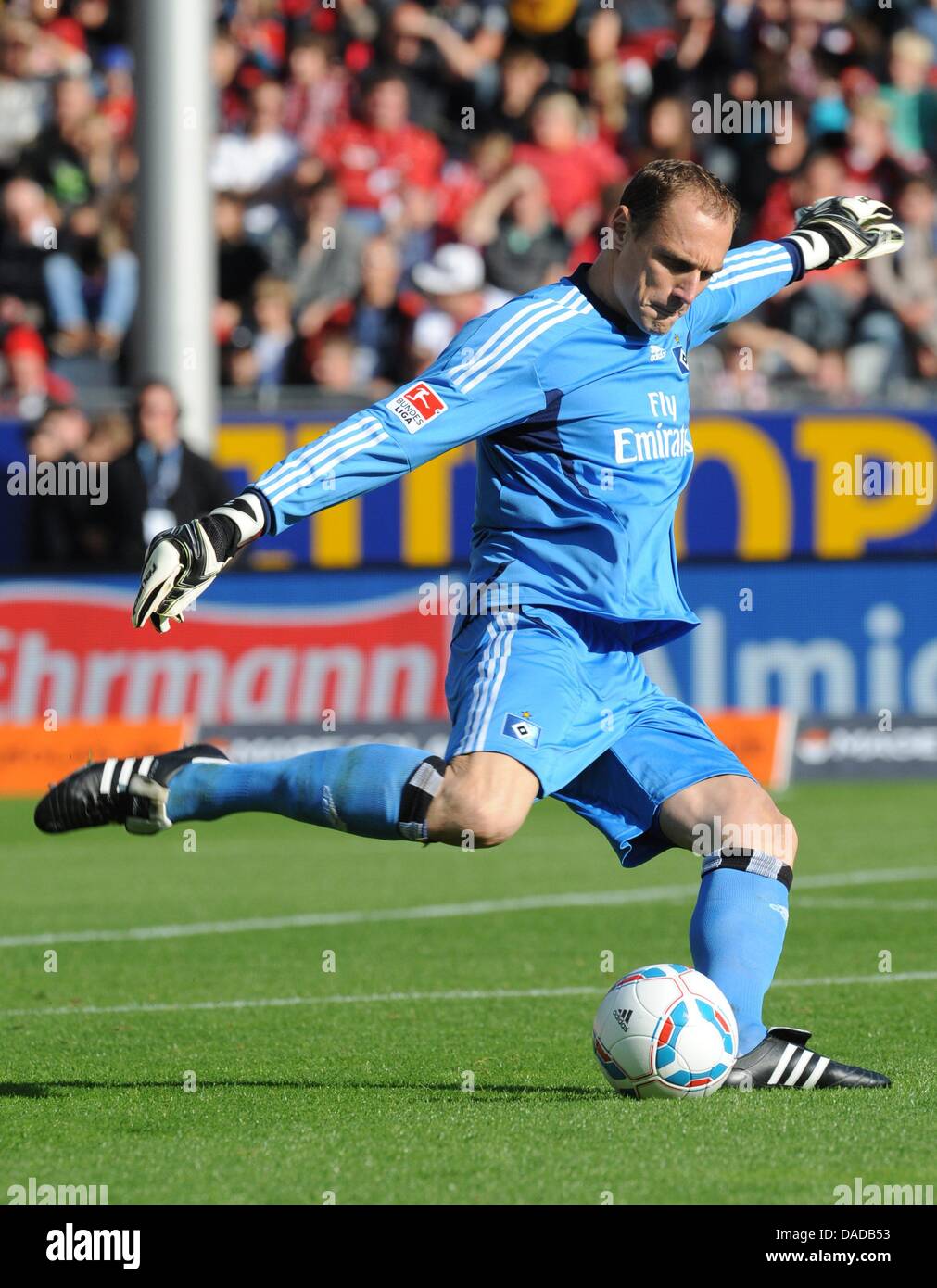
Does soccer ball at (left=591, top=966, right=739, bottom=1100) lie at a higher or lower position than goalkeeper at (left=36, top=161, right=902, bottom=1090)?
lower

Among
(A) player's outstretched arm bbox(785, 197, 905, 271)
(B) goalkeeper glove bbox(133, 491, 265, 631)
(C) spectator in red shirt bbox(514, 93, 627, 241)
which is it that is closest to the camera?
(B) goalkeeper glove bbox(133, 491, 265, 631)

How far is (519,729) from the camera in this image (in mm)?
5395

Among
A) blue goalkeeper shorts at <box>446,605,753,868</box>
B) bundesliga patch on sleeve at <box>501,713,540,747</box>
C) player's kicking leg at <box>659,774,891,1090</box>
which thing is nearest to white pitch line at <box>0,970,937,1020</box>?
blue goalkeeper shorts at <box>446,605,753,868</box>

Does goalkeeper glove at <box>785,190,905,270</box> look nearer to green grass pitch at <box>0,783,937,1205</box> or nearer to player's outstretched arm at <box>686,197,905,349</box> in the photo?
player's outstretched arm at <box>686,197,905,349</box>

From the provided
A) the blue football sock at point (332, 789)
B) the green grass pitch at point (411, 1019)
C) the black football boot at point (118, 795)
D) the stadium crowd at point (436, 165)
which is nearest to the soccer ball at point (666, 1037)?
the green grass pitch at point (411, 1019)

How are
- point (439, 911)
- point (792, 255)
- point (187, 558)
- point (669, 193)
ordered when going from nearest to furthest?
point (187, 558)
point (669, 193)
point (792, 255)
point (439, 911)

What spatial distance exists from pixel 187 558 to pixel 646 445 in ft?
4.57

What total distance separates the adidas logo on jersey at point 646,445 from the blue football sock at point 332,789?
93cm

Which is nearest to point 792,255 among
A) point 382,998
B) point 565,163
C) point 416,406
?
point 416,406

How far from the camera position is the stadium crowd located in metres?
16.0

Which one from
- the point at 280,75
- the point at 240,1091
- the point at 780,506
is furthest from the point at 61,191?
the point at 240,1091

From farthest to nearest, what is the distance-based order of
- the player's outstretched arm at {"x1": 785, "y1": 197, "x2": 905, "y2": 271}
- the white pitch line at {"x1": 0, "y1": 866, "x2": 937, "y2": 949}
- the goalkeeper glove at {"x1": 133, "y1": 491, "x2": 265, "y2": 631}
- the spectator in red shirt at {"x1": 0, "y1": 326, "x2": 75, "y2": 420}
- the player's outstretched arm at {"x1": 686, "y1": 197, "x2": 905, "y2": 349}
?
1. the spectator in red shirt at {"x1": 0, "y1": 326, "x2": 75, "y2": 420}
2. the white pitch line at {"x1": 0, "y1": 866, "x2": 937, "y2": 949}
3. the player's outstretched arm at {"x1": 785, "y1": 197, "x2": 905, "y2": 271}
4. the player's outstretched arm at {"x1": 686, "y1": 197, "x2": 905, "y2": 349}
5. the goalkeeper glove at {"x1": 133, "y1": 491, "x2": 265, "y2": 631}

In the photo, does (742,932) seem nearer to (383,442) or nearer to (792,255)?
(383,442)

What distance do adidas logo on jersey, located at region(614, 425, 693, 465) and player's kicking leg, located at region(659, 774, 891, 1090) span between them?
85 cm
